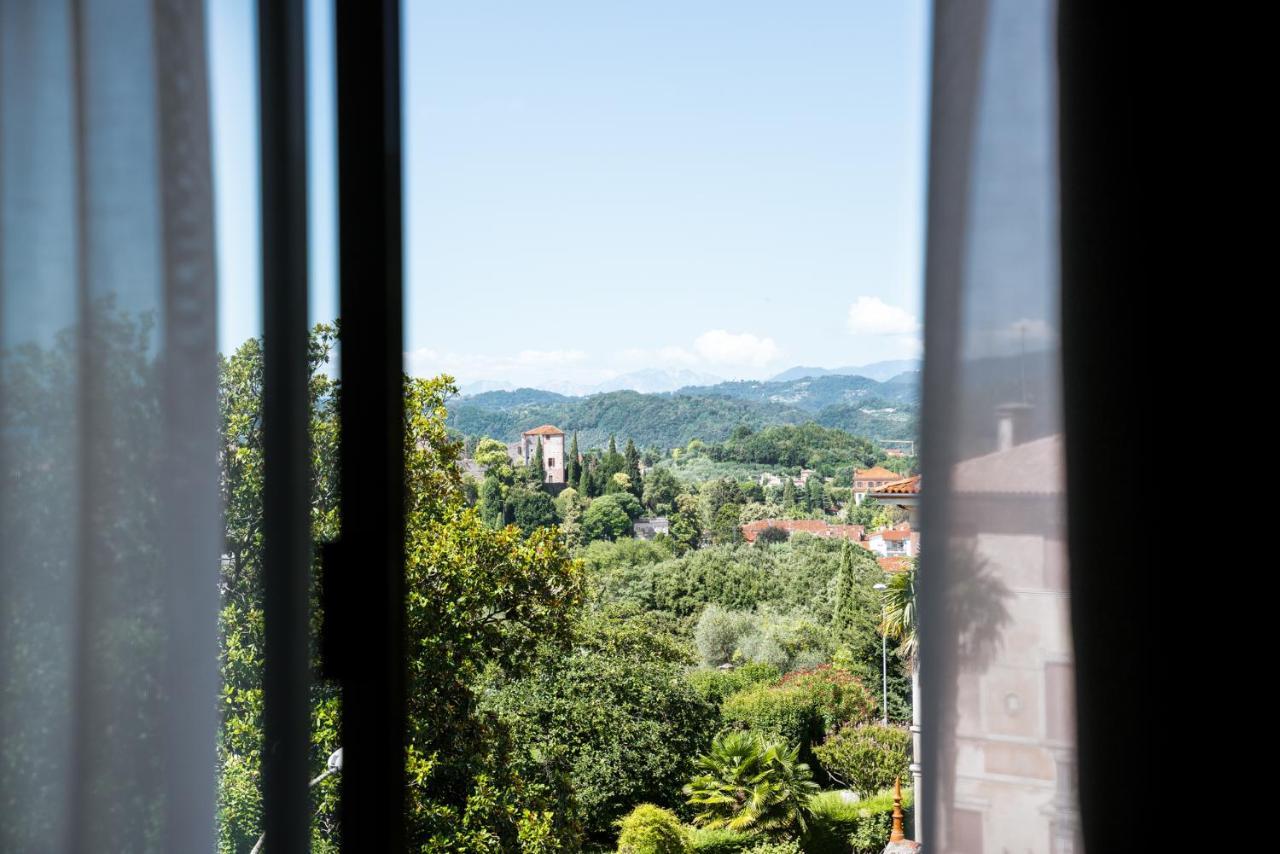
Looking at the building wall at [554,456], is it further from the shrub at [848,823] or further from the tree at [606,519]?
the shrub at [848,823]

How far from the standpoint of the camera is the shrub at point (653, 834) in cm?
170

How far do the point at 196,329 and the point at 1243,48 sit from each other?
915mm

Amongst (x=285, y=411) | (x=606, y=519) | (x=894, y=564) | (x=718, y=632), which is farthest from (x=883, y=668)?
(x=285, y=411)

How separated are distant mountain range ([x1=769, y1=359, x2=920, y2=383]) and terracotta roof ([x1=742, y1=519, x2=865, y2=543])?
0.71 ft

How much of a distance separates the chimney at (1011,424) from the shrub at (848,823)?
1.00 meters

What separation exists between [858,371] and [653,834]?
972mm

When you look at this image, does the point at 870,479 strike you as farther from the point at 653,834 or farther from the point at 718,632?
the point at 653,834

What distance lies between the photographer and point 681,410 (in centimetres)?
162

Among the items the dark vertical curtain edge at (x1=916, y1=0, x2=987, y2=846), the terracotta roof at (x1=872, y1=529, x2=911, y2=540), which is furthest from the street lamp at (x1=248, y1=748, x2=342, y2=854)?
the terracotta roof at (x1=872, y1=529, x2=911, y2=540)

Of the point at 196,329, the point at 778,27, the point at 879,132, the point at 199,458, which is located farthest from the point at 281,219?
the point at 778,27

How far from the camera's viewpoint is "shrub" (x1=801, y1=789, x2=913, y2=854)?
1460 millimetres

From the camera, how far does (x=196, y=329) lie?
0.93m

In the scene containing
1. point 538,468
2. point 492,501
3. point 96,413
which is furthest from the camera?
point 492,501

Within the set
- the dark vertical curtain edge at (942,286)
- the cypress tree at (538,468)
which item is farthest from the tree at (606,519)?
the dark vertical curtain edge at (942,286)
